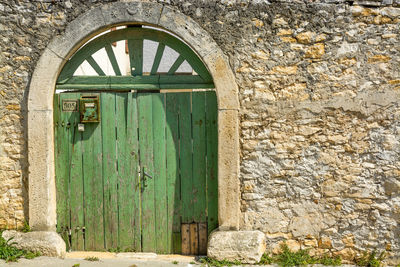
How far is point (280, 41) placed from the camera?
12.6ft

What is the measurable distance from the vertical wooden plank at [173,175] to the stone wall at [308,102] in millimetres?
689

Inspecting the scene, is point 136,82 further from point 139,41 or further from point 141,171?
point 141,171

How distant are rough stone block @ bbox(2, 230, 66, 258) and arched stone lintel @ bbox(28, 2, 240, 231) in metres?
0.09

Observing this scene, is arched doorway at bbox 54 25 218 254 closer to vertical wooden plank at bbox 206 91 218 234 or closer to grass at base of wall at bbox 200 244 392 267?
vertical wooden plank at bbox 206 91 218 234

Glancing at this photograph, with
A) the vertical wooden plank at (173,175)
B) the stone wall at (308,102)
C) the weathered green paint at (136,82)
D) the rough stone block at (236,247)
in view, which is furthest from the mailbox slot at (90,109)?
the rough stone block at (236,247)

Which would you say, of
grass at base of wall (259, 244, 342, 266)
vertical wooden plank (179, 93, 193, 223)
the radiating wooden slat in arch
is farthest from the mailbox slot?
grass at base of wall (259, 244, 342, 266)

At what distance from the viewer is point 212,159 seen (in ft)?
13.3

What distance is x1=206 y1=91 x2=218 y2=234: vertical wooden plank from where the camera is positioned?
402 centimetres

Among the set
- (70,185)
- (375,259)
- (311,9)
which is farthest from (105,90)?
(375,259)

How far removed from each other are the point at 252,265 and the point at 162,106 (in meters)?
1.83

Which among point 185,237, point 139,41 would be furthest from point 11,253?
point 139,41

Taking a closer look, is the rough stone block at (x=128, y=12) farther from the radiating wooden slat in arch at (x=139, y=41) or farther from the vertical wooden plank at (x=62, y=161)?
the vertical wooden plank at (x=62, y=161)

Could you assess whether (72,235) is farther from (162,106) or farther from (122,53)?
(122,53)

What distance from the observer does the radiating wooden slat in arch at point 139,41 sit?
4.00 meters
